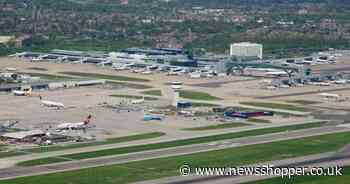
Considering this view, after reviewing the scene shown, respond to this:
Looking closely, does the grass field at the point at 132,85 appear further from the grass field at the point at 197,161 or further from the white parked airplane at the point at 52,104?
the grass field at the point at 197,161

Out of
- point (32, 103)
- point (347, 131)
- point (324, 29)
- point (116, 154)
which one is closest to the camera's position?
point (116, 154)

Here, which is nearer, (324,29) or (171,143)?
(171,143)

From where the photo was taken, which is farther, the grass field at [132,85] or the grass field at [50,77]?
the grass field at [50,77]

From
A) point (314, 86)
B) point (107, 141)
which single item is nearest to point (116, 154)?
point (107, 141)

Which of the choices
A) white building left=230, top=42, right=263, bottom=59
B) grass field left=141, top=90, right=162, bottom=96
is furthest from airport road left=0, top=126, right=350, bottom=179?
white building left=230, top=42, right=263, bottom=59

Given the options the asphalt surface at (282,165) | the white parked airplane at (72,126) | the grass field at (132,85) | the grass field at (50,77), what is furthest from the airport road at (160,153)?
the grass field at (50,77)

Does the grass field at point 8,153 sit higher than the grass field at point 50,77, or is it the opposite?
the grass field at point 8,153

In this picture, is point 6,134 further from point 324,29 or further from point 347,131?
point 324,29

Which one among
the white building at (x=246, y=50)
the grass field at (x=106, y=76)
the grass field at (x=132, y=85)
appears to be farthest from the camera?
the white building at (x=246, y=50)
